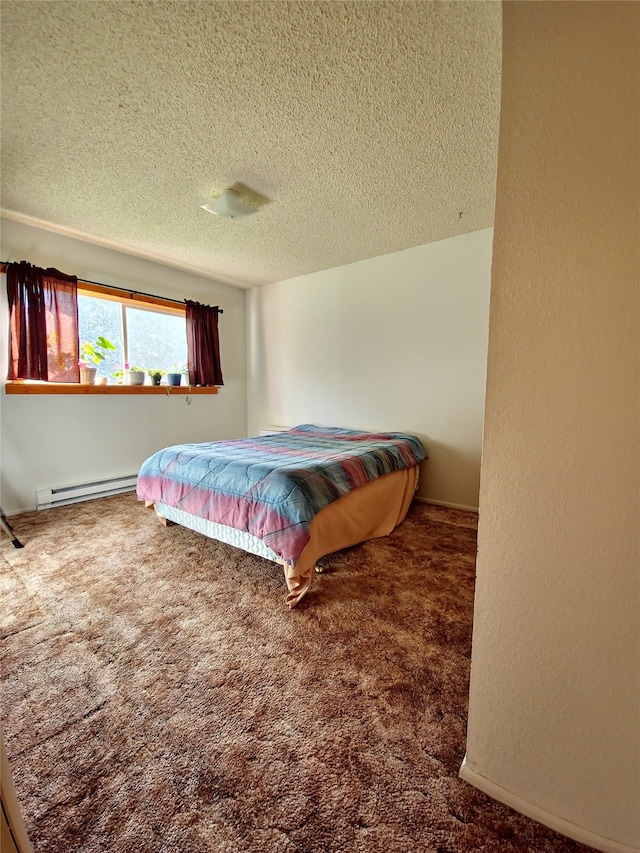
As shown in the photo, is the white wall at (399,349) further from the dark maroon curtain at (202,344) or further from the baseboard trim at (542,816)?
the baseboard trim at (542,816)

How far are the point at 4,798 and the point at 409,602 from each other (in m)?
1.50

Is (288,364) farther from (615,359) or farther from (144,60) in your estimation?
(615,359)

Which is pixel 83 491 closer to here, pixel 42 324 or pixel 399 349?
pixel 42 324

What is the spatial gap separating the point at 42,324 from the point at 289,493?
8.36ft

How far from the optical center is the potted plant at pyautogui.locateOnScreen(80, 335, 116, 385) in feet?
9.90

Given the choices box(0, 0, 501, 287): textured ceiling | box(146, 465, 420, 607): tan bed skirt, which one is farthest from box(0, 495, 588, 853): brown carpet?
box(0, 0, 501, 287): textured ceiling

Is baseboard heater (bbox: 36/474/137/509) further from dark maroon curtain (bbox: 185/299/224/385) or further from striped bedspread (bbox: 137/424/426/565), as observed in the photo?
dark maroon curtain (bbox: 185/299/224/385)

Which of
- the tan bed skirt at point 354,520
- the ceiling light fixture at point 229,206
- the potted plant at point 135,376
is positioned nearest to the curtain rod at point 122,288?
the potted plant at point 135,376

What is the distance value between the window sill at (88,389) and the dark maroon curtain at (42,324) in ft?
0.20

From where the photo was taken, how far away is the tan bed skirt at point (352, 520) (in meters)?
1.69

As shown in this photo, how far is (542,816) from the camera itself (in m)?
0.81

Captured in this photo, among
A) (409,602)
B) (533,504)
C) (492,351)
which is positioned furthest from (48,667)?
(492,351)

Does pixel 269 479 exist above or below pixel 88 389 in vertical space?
below

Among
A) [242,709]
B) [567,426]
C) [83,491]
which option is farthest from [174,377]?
[567,426]
